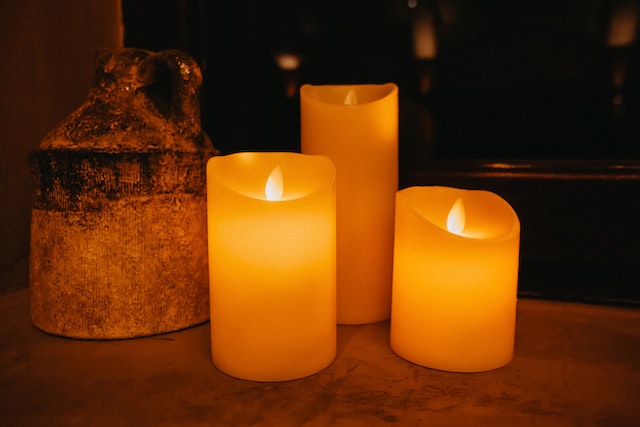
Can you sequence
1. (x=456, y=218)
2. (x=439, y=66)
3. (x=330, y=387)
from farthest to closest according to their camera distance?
(x=439, y=66) < (x=456, y=218) < (x=330, y=387)

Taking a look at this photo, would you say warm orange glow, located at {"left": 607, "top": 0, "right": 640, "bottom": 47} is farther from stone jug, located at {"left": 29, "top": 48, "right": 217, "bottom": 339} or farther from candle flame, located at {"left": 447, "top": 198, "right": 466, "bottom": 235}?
stone jug, located at {"left": 29, "top": 48, "right": 217, "bottom": 339}

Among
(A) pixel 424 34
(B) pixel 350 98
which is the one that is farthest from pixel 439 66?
(B) pixel 350 98

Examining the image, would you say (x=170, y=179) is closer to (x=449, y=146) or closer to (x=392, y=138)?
(x=392, y=138)

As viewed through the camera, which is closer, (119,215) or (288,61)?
(119,215)

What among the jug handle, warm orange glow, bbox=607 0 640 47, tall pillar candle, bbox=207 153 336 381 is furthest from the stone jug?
warm orange glow, bbox=607 0 640 47

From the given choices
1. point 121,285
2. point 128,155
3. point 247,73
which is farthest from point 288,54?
point 121,285

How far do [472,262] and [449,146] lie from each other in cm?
45

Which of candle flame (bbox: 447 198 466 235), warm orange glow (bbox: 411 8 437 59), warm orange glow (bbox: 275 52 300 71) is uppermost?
warm orange glow (bbox: 411 8 437 59)

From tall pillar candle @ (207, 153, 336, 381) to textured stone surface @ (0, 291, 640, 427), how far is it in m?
0.03

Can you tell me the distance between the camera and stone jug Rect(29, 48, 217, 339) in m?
0.72

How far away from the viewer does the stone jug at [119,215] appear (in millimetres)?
715

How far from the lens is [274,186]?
67 cm

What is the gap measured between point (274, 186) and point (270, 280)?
13 cm

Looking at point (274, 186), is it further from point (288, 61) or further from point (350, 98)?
point (288, 61)
